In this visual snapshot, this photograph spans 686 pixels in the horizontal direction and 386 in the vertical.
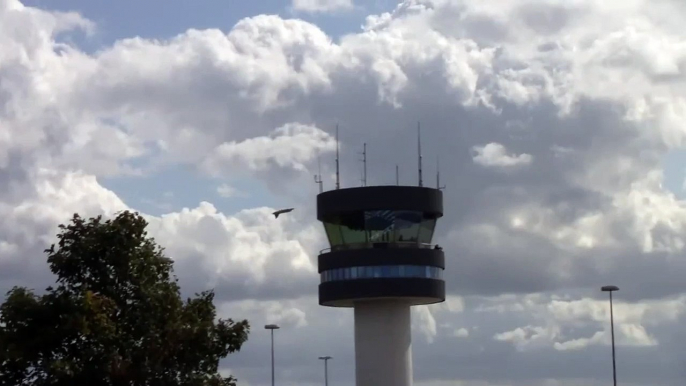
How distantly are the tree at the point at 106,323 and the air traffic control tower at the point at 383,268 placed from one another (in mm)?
47675

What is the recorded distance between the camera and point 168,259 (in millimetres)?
40281

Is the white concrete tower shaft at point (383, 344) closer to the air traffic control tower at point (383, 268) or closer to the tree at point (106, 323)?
the air traffic control tower at point (383, 268)

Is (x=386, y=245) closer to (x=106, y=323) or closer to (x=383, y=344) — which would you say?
(x=383, y=344)

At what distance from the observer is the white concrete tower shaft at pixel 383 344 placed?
87312 millimetres

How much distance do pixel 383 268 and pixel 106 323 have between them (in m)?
50.4

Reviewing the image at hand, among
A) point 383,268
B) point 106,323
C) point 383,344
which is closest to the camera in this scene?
point 106,323

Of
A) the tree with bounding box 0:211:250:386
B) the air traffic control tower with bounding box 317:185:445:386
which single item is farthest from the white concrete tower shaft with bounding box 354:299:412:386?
the tree with bounding box 0:211:250:386

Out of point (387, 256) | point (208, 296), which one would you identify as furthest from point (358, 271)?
point (208, 296)

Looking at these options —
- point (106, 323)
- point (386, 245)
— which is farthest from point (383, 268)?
point (106, 323)

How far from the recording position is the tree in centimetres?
3722

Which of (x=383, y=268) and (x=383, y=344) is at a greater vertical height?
(x=383, y=268)

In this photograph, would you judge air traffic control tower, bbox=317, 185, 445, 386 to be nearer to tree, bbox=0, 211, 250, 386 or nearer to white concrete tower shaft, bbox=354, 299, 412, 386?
white concrete tower shaft, bbox=354, 299, 412, 386

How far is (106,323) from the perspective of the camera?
122 ft

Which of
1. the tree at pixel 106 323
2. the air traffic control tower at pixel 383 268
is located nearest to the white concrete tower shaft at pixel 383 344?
the air traffic control tower at pixel 383 268
